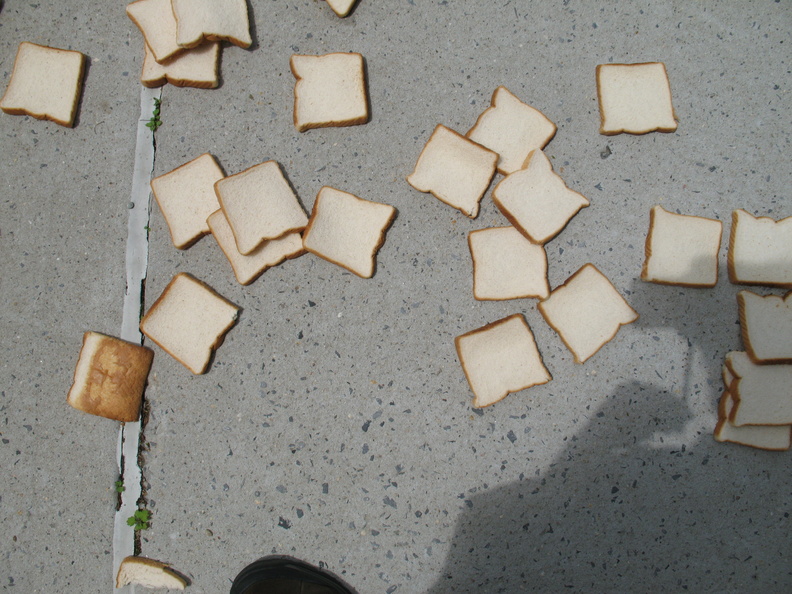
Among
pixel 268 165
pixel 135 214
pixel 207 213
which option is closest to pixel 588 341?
pixel 268 165

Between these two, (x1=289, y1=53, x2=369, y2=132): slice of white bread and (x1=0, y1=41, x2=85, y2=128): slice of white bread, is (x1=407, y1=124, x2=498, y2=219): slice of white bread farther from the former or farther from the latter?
(x1=0, y1=41, x2=85, y2=128): slice of white bread

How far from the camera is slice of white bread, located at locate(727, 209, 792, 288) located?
1.69 metres

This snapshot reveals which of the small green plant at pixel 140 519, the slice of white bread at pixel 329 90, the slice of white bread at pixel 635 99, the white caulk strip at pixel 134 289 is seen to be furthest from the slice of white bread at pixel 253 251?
the slice of white bread at pixel 635 99

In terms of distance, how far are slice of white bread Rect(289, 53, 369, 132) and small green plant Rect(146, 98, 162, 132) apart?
1.65 ft

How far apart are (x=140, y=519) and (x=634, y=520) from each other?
5.46ft

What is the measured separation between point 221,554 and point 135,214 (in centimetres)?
121

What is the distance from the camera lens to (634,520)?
168cm

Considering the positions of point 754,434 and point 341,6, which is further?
point 341,6

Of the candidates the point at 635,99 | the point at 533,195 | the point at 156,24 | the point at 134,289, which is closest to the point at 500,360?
the point at 533,195

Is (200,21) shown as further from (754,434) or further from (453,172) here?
(754,434)

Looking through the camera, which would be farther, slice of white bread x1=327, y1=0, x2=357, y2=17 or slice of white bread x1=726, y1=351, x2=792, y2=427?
slice of white bread x1=327, y1=0, x2=357, y2=17

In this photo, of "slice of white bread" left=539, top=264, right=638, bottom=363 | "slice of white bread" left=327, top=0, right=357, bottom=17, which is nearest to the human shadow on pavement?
"slice of white bread" left=539, top=264, right=638, bottom=363

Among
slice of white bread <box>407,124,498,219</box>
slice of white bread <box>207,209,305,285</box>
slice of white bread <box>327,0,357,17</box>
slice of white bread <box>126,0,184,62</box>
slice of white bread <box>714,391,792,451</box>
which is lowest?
slice of white bread <box>714,391,792,451</box>

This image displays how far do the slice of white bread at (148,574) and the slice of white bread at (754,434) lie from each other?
1.88 m
